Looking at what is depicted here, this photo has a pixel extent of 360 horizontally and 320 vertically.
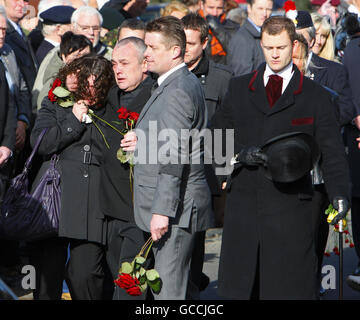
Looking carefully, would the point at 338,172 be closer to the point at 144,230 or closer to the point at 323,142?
the point at 323,142

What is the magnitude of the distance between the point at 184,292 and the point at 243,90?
1.41 meters

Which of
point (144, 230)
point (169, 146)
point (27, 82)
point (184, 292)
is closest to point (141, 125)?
point (169, 146)

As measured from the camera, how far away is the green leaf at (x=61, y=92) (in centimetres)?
609

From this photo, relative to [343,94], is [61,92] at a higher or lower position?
lower

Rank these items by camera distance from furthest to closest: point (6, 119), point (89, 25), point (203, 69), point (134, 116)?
point (89, 25), point (203, 69), point (6, 119), point (134, 116)

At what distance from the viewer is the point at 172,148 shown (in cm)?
512

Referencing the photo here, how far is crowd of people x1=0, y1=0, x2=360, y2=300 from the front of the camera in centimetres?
520

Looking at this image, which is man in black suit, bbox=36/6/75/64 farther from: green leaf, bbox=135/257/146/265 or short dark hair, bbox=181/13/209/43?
green leaf, bbox=135/257/146/265

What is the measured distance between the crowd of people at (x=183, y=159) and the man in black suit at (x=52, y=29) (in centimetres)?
119

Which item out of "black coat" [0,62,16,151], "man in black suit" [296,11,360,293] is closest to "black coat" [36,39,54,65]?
"black coat" [0,62,16,151]

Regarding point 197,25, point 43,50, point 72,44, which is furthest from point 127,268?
point 43,50

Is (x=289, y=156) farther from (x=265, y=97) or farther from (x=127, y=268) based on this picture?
(x=127, y=268)

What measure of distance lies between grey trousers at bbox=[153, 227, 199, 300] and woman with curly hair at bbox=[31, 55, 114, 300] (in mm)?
872

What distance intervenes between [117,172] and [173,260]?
928 mm
